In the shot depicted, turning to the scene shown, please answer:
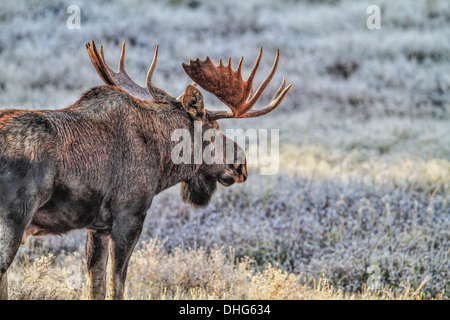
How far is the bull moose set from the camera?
139 inches

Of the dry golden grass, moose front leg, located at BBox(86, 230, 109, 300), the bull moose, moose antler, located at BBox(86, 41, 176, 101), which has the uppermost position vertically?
moose antler, located at BBox(86, 41, 176, 101)

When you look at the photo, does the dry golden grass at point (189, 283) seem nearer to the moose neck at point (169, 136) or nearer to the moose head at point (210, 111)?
the moose head at point (210, 111)

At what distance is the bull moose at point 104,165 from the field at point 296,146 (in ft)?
4.10

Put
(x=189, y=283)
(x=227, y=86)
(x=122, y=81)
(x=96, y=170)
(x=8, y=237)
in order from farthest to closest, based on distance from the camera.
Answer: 1. (x=189, y=283)
2. (x=122, y=81)
3. (x=227, y=86)
4. (x=96, y=170)
5. (x=8, y=237)

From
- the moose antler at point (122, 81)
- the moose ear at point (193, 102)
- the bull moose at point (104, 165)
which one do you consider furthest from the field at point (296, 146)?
the moose ear at point (193, 102)

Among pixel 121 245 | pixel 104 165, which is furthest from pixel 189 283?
pixel 104 165

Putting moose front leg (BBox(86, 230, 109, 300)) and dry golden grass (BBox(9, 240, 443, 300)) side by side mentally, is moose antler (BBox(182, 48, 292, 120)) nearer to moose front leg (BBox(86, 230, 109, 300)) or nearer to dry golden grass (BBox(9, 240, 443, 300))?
moose front leg (BBox(86, 230, 109, 300))

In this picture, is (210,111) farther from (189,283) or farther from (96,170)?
(189,283)

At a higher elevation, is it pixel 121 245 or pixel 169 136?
pixel 169 136

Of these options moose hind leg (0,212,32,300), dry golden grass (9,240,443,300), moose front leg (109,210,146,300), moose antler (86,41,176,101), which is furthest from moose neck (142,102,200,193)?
dry golden grass (9,240,443,300)

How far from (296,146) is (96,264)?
336 inches

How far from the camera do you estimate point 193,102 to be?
4488 mm

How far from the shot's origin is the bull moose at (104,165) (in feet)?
11.6

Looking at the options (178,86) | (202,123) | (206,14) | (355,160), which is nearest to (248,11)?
(206,14)
